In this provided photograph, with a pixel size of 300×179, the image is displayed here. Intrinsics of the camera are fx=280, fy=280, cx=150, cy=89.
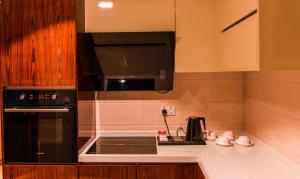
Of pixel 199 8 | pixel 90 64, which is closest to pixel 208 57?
pixel 199 8

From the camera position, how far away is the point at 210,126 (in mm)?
2479

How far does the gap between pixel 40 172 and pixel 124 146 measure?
62cm

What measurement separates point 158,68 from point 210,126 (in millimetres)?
734

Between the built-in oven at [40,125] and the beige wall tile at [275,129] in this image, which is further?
the built-in oven at [40,125]

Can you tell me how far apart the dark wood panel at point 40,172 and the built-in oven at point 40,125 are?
0.13 feet

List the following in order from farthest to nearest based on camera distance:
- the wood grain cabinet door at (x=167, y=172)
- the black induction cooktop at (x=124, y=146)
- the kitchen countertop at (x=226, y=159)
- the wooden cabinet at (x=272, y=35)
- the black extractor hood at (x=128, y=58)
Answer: the black extractor hood at (x=128, y=58)
the black induction cooktop at (x=124, y=146)
the wood grain cabinet door at (x=167, y=172)
the kitchen countertop at (x=226, y=159)
the wooden cabinet at (x=272, y=35)

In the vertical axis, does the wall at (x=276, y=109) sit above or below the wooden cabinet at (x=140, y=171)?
above

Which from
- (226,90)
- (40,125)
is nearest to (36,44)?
(40,125)

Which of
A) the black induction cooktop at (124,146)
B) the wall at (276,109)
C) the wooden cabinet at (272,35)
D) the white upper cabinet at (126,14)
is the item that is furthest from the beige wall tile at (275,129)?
the white upper cabinet at (126,14)

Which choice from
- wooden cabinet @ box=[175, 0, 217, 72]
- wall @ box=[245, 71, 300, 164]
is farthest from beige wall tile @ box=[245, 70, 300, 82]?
wooden cabinet @ box=[175, 0, 217, 72]

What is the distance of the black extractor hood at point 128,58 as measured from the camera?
2.14 meters

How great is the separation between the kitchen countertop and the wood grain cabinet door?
4cm

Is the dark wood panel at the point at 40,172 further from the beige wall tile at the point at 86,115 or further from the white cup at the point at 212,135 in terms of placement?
the white cup at the point at 212,135

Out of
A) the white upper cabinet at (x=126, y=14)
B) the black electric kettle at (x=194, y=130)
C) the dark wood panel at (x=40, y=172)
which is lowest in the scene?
the dark wood panel at (x=40, y=172)
